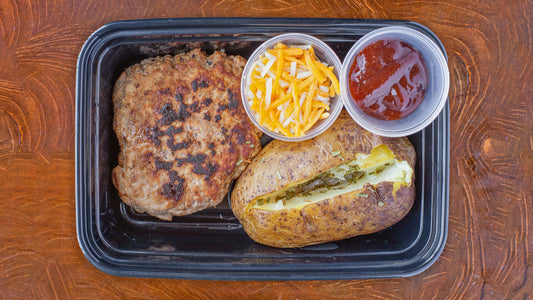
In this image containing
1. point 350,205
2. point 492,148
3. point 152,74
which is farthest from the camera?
point 492,148

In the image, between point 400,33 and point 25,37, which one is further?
point 25,37

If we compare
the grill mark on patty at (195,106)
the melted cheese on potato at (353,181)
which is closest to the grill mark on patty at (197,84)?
the grill mark on patty at (195,106)

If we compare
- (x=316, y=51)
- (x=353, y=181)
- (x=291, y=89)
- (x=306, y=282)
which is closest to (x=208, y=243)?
(x=306, y=282)

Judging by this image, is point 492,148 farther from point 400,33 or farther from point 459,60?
point 400,33

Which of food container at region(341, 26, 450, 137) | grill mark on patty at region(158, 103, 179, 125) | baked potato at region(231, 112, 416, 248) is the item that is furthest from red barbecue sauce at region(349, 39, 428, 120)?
grill mark on patty at region(158, 103, 179, 125)

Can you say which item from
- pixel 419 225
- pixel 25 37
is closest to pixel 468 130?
pixel 419 225

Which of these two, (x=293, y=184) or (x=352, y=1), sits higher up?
(x=352, y=1)

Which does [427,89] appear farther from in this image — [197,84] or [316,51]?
[197,84]
